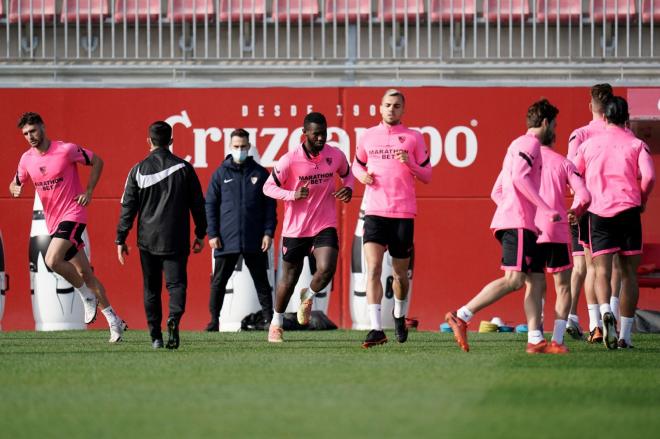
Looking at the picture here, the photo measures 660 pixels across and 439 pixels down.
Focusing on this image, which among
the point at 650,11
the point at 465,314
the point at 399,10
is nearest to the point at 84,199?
the point at 465,314

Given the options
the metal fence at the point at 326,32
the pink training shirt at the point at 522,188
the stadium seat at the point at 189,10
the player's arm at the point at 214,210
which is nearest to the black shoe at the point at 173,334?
the pink training shirt at the point at 522,188

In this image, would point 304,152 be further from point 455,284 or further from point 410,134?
point 455,284

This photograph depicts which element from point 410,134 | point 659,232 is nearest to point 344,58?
point 659,232

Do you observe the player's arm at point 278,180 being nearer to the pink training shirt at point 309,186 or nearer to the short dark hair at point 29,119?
the pink training shirt at point 309,186

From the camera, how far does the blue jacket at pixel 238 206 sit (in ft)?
43.9

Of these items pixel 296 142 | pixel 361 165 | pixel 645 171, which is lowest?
pixel 645 171

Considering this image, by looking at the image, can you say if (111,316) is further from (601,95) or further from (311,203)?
(601,95)

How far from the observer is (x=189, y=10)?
16.2 meters

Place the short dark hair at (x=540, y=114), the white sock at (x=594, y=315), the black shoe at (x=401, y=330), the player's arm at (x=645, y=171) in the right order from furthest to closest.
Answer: the white sock at (x=594, y=315) → the black shoe at (x=401, y=330) → the player's arm at (x=645, y=171) → the short dark hair at (x=540, y=114)

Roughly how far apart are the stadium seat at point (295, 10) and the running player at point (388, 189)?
227 inches

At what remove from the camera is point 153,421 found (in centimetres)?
573

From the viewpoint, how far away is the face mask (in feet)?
44.3

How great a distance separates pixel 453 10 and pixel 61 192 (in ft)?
20.8

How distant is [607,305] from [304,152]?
2662 mm
